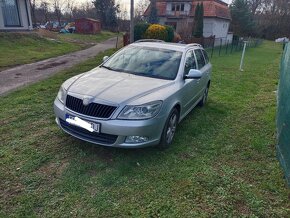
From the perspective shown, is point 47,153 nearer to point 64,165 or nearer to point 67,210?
point 64,165

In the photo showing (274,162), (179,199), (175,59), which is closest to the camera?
(179,199)

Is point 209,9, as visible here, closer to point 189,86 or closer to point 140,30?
point 140,30

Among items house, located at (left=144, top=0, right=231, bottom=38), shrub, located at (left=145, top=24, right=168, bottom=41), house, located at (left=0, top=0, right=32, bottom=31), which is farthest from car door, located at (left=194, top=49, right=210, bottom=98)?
house, located at (left=144, top=0, right=231, bottom=38)

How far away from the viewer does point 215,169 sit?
3.57 metres

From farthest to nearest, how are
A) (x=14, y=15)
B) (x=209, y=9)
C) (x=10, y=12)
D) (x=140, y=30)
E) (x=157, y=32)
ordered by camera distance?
(x=209, y=9), (x=140, y=30), (x=14, y=15), (x=157, y=32), (x=10, y=12)

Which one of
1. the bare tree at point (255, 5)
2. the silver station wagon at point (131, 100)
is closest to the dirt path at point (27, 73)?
the silver station wagon at point (131, 100)

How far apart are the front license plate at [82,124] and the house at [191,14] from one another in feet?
94.9

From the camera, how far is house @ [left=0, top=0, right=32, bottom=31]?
16.6 m

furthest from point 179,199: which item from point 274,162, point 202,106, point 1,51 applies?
point 1,51

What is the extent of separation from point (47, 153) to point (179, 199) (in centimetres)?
200

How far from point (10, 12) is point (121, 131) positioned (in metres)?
17.8

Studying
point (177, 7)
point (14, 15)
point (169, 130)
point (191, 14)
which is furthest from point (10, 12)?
point (191, 14)

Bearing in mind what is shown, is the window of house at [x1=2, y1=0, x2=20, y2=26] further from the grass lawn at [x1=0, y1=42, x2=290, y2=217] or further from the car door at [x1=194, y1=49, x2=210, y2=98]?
the car door at [x1=194, y1=49, x2=210, y2=98]

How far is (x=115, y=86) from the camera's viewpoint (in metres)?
3.66
